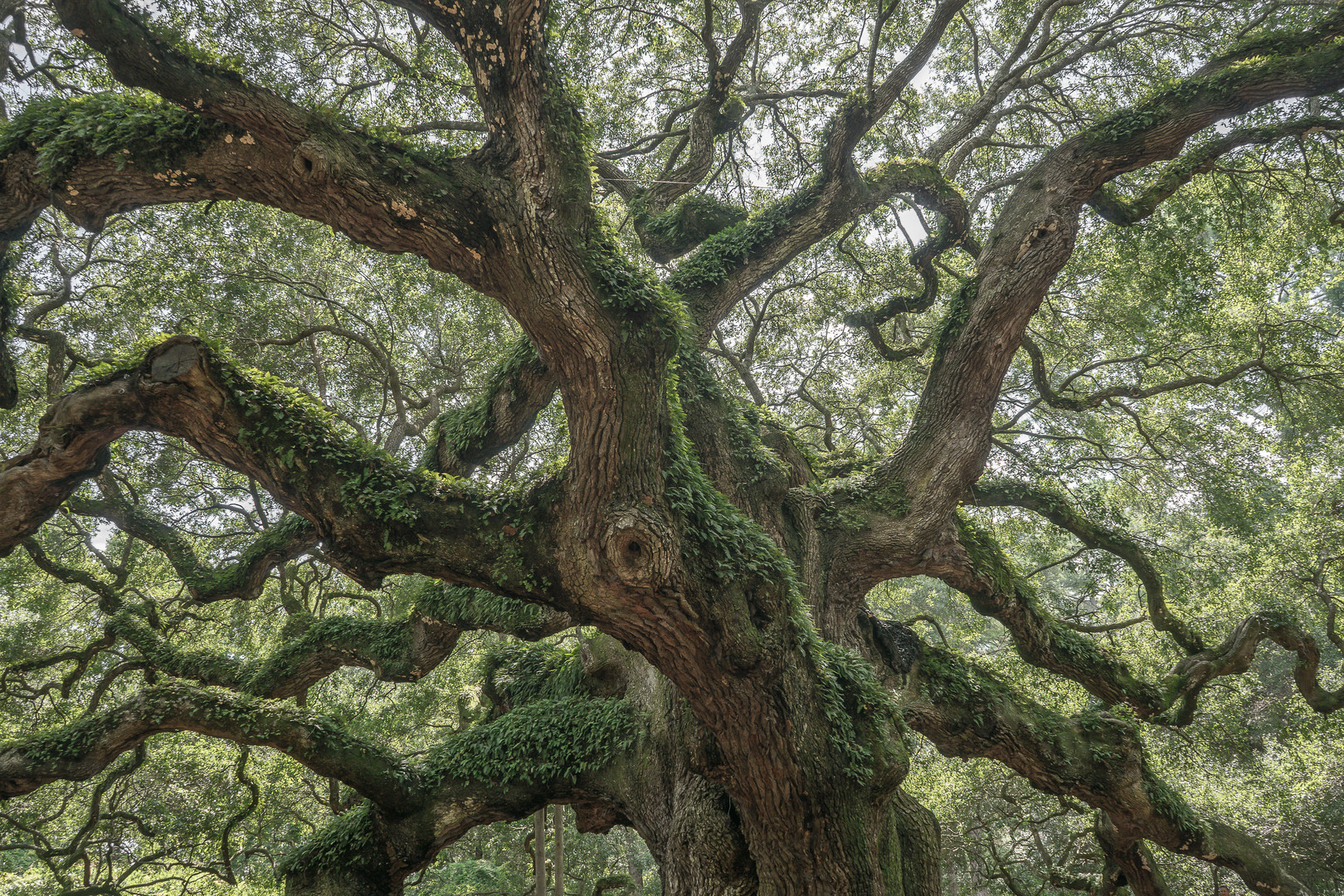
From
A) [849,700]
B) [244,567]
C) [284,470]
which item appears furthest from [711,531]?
[244,567]

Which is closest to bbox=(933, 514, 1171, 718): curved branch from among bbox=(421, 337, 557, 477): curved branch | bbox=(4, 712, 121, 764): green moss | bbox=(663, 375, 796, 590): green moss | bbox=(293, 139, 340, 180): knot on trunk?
bbox=(663, 375, 796, 590): green moss

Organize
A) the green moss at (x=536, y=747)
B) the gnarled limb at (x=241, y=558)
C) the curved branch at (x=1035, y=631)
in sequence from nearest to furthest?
the green moss at (x=536, y=747)
the gnarled limb at (x=241, y=558)
the curved branch at (x=1035, y=631)

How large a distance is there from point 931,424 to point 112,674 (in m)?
7.86

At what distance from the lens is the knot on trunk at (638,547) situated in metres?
3.49

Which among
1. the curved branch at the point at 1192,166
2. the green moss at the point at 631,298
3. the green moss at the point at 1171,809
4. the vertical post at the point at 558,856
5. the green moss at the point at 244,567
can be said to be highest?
the curved branch at the point at 1192,166

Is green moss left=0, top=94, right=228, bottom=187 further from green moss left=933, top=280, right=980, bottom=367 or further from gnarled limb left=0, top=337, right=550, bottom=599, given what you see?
green moss left=933, top=280, right=980, bottom=367

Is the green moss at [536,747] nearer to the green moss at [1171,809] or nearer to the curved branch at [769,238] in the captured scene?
the curved branch at [769,238]

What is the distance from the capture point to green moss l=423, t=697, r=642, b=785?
17.4ft

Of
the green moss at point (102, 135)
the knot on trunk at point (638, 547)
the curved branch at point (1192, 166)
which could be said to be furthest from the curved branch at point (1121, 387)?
the green moss at point (102, 135)

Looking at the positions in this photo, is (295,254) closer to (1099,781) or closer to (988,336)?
(988,336)

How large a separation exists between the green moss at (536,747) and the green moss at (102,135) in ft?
14.5

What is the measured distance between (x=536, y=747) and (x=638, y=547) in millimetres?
2800

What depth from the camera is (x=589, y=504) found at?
366 cm

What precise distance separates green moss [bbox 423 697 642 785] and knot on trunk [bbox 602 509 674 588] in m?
2.47
